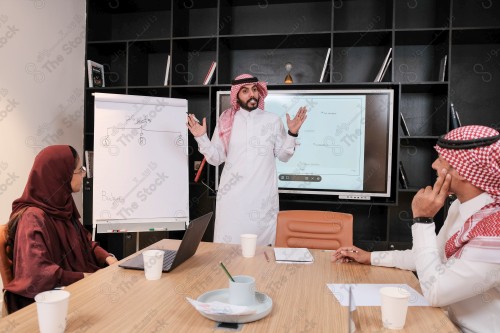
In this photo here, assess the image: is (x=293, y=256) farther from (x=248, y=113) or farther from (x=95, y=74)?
(x=95, y=74)

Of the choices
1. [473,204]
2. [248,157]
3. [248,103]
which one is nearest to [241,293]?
[473,204]

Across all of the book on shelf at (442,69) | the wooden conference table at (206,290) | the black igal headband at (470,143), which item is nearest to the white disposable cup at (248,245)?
the wooden conference table at (206,290)

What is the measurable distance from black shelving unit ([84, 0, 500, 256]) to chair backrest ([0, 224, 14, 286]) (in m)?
1.89

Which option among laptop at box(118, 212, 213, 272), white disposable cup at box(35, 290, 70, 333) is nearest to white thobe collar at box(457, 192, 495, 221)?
laptop at box(118, 212, 213, 272)

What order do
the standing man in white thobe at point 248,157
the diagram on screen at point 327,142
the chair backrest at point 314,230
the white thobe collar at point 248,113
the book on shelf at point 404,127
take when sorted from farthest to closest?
the diagram on screen at point 327,142
the book on shelf at point 404,127
the white thobe collar at point 248,113
the standing man in white thobe at point 248,157
the chair backrest at point 314,230

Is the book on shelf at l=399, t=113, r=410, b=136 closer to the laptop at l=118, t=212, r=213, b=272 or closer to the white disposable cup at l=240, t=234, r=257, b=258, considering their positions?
the white disposable cup at l=240, t=234, r=257, b=258

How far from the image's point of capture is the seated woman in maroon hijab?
1.62 m

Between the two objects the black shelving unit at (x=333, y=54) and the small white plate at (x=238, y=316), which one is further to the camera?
the black shelving unit at (x=333, y=54)

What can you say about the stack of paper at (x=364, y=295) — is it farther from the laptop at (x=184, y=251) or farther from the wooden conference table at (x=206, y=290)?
the laptop at (x=184, y=251)

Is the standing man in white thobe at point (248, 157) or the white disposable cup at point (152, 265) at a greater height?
the standing man in white thobe at point (248, 157)

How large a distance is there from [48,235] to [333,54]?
288cm

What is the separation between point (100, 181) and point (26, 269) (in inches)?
52.7

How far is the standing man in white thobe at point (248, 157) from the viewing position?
9.36ft

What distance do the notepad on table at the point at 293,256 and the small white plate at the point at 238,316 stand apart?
47 centimetres
